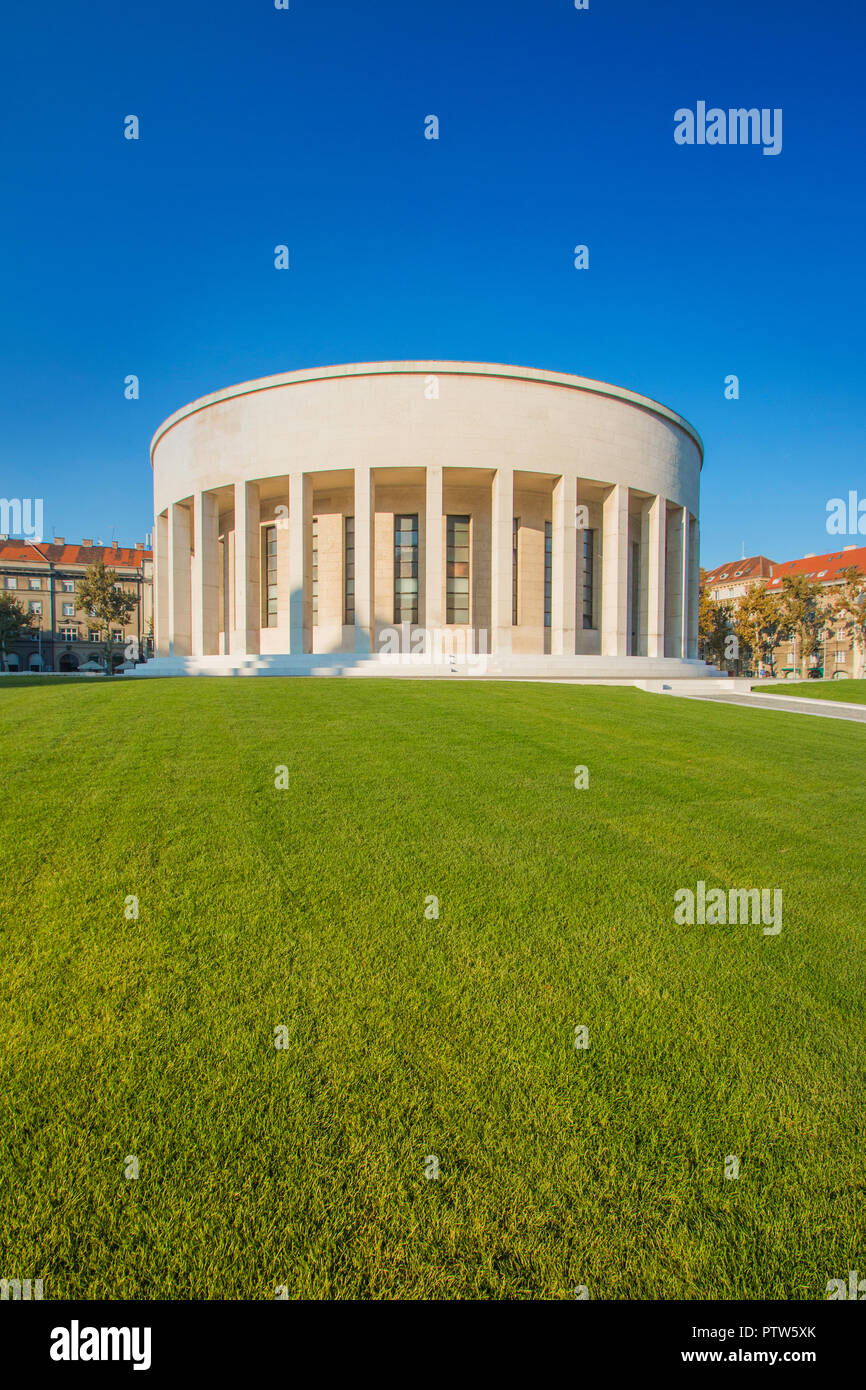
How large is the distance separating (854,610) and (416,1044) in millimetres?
76140

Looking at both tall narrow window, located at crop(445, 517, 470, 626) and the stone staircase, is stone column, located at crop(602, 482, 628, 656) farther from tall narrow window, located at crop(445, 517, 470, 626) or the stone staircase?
tall narrow window, located at crop(445, 517, 470, 626)

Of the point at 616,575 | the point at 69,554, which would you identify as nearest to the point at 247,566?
the point at 616,575

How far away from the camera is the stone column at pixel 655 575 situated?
120ft

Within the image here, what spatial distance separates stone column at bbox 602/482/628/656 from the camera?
112 ft

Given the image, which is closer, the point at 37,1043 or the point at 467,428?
the point at 37,1043

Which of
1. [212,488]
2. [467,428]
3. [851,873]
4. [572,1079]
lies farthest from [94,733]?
[212,488]

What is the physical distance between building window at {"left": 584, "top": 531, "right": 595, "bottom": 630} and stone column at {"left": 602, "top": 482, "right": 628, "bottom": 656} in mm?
1716

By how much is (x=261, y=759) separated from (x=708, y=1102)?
21.3ft

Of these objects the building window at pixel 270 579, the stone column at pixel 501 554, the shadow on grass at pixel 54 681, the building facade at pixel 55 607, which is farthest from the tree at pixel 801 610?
the building facade at pixel 55 607

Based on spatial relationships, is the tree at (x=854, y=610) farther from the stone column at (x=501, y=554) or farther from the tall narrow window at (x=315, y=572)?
the tall narrow window at (x=315, y=572)

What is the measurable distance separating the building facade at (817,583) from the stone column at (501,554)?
53.2 m
